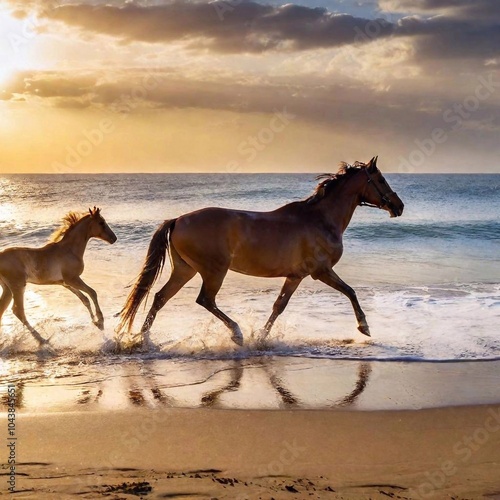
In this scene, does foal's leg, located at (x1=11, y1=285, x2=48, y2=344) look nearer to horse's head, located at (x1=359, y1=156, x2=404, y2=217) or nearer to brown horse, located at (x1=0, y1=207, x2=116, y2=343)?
brown horse, located at (x1=0, y1=207, x2=116, y2=343)

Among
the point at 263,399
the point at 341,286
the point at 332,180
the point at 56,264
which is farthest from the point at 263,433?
the point at 56,264

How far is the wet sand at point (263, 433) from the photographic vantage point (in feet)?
11.9

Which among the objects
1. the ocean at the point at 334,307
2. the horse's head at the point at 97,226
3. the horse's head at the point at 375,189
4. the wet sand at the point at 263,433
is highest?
the horse's head at the point at 375,189

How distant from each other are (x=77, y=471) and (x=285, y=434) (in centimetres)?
138

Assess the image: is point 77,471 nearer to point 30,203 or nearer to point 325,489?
point 325,489

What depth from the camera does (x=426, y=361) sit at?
21.9 feet

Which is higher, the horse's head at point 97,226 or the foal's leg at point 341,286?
the horse's head at point 97,226

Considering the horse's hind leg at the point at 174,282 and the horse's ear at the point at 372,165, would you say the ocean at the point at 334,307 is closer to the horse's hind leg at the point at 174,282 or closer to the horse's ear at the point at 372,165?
the horse's hind leg at the point at 174,282

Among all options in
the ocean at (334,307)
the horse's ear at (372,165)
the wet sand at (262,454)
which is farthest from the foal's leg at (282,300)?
the wet sand at (262,454)

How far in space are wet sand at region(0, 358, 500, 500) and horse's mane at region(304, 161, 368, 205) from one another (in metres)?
2.71

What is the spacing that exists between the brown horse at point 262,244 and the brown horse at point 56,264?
1185mm

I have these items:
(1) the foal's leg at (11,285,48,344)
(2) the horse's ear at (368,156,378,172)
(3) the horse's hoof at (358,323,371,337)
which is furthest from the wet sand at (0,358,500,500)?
(2) the horse's ear at (368,156,378,172)

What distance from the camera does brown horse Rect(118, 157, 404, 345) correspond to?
765cm

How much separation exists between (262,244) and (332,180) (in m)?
1.40
